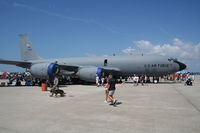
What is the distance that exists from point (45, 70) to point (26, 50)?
1165 centimetres

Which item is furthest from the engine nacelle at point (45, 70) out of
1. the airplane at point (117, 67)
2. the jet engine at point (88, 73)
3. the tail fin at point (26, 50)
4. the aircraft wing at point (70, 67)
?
the tail fin at point (26, 50)

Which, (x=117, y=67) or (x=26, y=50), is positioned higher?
(x=26, y=50)

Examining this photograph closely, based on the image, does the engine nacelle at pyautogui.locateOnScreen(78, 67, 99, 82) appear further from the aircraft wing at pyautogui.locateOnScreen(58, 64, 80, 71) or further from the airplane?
the aircraft wing at pyautogui.locateOnScreen(58, 64, 80, 71)

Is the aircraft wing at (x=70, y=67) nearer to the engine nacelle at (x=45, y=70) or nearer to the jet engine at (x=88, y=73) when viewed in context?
the jet engine at (x=88, y=73)

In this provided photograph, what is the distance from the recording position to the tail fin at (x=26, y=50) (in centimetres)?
2962

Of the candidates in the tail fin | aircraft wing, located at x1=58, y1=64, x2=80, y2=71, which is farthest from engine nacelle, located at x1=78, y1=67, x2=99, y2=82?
the tail fin

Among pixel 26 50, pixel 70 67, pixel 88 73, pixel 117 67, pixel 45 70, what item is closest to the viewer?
pixel 45 70

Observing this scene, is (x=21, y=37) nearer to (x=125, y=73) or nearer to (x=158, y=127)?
(x=125, y=73)

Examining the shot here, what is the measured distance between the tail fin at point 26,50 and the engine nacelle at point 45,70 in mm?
9793

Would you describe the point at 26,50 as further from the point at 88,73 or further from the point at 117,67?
the point at 117,67

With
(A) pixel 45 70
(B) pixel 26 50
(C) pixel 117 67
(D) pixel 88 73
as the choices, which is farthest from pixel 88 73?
(B) pixel 26 50

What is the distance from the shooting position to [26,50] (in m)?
30.0

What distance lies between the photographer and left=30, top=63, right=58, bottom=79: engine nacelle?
66.1 ft

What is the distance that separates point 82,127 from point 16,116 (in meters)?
2.88
